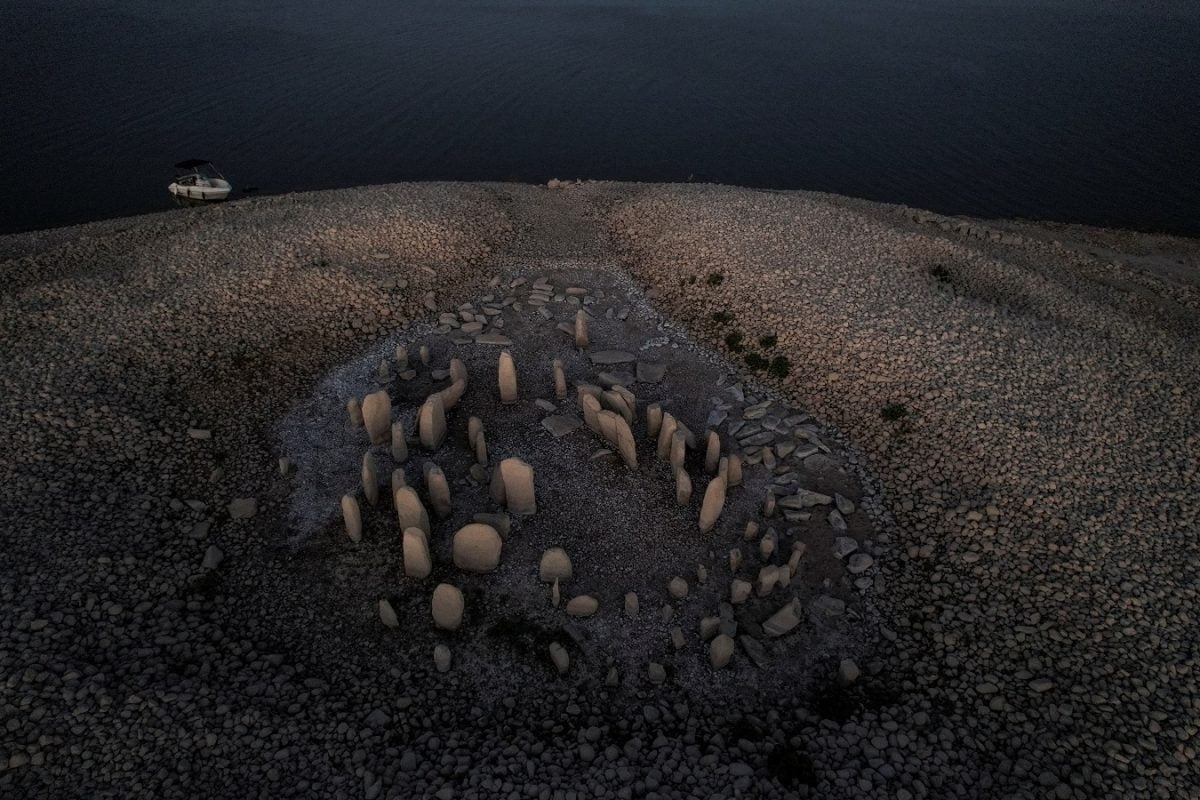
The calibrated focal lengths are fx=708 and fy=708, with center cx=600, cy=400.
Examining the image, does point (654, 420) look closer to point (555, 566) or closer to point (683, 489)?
point (683, 489)

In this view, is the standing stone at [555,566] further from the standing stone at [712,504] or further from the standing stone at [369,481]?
the standing stone at [369,481]

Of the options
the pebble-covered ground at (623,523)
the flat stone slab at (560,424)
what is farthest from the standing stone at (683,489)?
the flat stone slab at (560,424)

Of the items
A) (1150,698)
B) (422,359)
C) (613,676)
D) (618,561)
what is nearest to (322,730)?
(613,676)

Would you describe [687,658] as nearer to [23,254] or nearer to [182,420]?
[182,420]

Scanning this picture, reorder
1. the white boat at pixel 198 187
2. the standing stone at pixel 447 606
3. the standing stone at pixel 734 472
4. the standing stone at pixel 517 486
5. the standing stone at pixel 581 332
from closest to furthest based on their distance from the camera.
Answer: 1. the standing stone at pixel 447 606
2. the standing stone at pixel 517 486
3. the standing stone at pixel 734 472
4. the standing stone at pixel 581 332
5. the white boat at pixel 198 187

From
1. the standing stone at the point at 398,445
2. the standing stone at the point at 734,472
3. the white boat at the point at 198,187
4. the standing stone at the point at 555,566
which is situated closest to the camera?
A: the standing stone at the point at 555,566

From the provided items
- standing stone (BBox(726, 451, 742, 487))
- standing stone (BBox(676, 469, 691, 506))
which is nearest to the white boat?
standing stone (BBox(676, 469, 691, 506))
